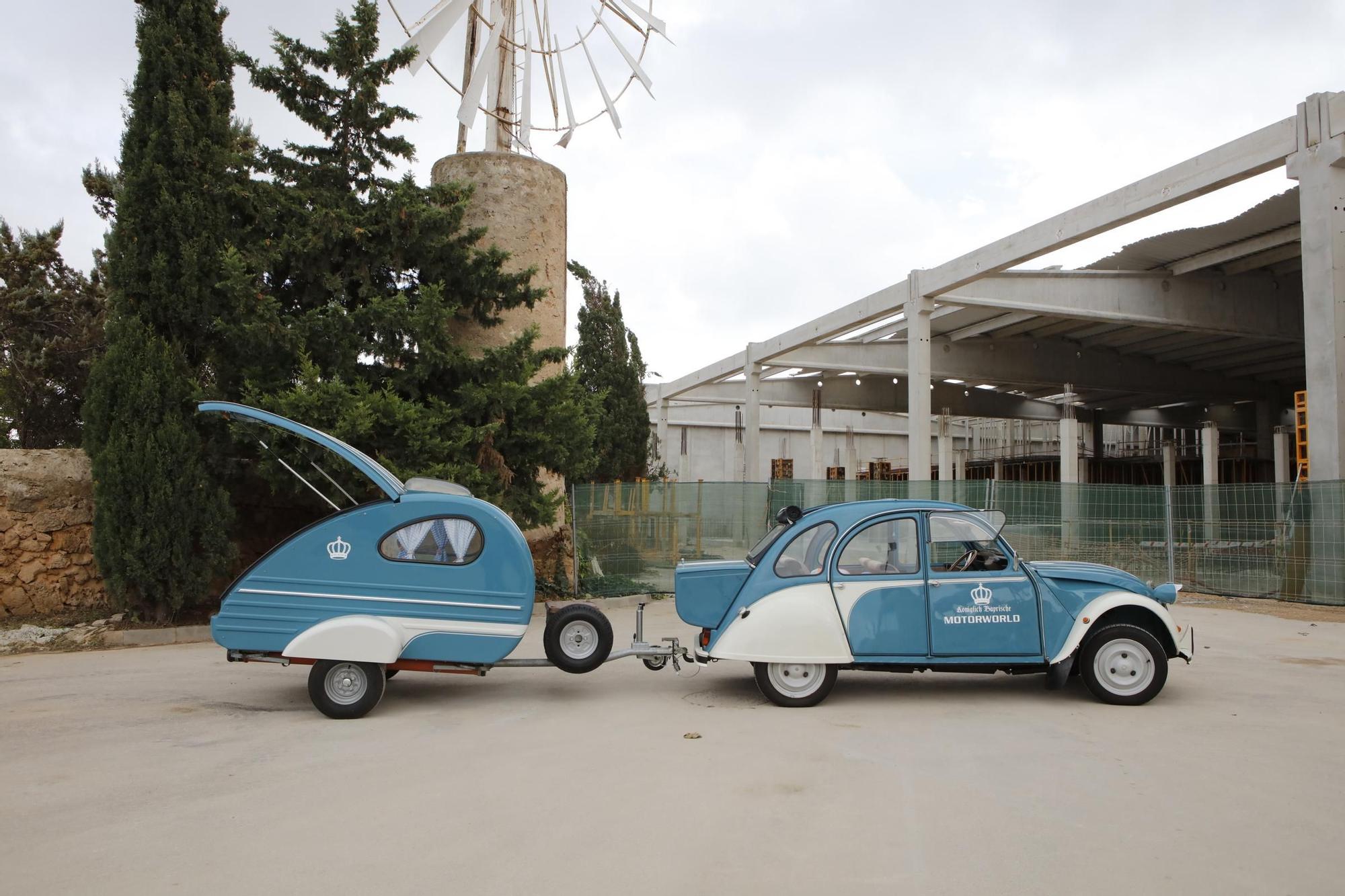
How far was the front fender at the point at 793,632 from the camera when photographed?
7.20 meters

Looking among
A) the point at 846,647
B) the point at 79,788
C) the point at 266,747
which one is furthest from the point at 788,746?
the point at 79,788

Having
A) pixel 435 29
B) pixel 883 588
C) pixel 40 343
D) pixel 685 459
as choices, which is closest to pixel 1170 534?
pixel 883 588

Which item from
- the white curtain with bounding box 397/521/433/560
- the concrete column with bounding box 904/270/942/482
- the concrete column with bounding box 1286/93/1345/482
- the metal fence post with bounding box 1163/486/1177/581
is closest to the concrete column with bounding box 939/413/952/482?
the concrete column with bounding box 904/270/942/482

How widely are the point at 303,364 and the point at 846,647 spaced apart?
7746 millimetres

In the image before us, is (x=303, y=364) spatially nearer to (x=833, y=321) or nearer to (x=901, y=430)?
(x=833, y=321)

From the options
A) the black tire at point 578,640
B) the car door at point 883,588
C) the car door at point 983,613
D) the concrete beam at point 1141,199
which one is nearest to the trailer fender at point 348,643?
the black tire at point 578,640

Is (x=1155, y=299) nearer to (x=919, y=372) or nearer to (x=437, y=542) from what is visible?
(x=919, y=372)

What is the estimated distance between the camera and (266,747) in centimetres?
625

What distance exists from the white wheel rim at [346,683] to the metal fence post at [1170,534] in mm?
14045

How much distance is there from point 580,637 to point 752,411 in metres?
27.5

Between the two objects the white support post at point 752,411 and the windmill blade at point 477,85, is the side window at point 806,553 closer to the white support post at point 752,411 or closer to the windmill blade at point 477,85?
the windmill blade at point 477,85

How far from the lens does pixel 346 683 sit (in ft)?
23.7

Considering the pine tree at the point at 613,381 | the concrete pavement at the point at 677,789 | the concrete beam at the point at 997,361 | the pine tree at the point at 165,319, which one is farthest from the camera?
the concrete beam at the point at 997,361

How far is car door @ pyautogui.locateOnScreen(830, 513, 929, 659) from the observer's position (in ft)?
23.6
